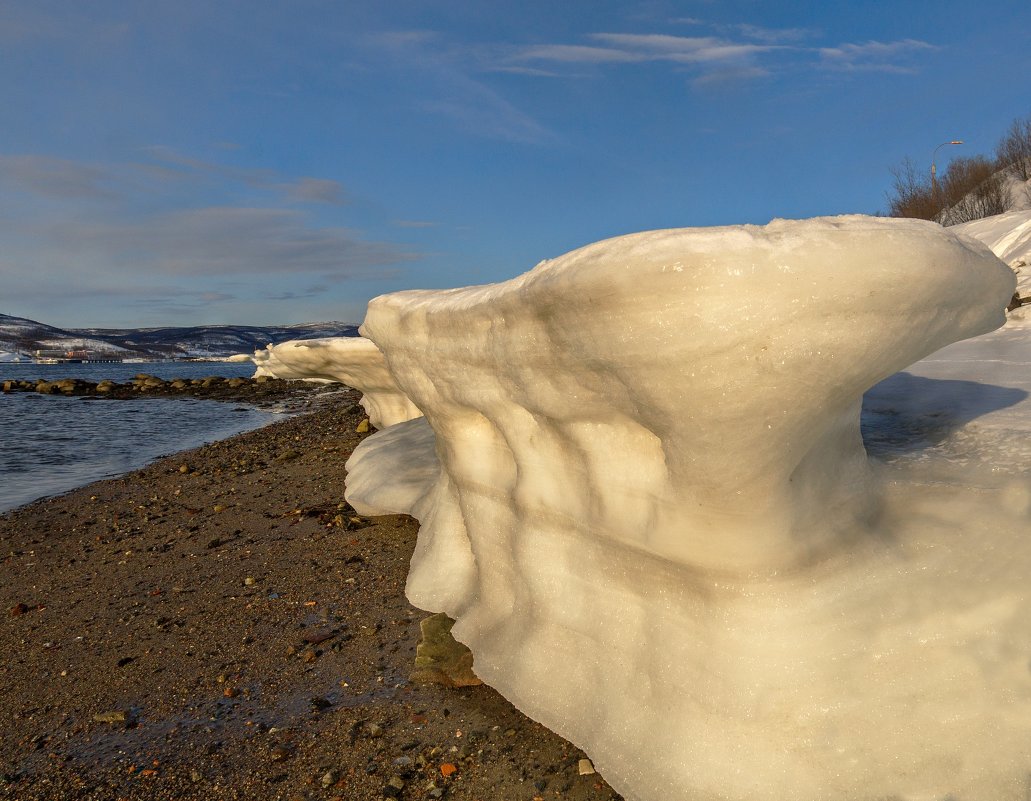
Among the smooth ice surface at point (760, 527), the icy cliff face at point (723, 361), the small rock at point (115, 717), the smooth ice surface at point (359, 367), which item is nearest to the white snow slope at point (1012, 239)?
the smooth ice surface at point (359, 367)

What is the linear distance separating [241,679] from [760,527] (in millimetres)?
2661

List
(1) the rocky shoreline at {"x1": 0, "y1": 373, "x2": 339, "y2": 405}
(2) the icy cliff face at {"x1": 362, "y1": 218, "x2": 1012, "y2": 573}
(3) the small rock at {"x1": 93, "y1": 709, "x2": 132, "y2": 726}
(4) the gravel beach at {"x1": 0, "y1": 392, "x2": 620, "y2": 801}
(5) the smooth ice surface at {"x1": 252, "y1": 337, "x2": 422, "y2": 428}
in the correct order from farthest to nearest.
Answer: (1) the rocky shoreline at {"x1": 0, "y1": 373, "x2": 339, "y2": 405} → (5) the smooth ice surface at {"x1": 252, "y1": 337, "x2": 422, "y2": 428} → (3) the small rock at {"x1": 93, "y1": 709, "x2": 132, "y2": 726} → (4) the gravel beach at {"x1": 0, "y1": 392, "x2": 620, "y2": 801} → (2) the icy cliff face at {"x1": 362, "y1": 218, "x2": 1012, "y2": 573}

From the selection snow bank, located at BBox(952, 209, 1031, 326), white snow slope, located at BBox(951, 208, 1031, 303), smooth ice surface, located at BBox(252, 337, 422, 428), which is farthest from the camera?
white snow slope, located at BBox(951, 208, 1031, 303)

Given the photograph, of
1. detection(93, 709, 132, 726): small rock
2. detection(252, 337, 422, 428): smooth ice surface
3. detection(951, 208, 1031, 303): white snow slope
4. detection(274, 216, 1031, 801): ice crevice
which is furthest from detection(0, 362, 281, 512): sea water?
detection(951, 208, 1031, 303): white snow slope

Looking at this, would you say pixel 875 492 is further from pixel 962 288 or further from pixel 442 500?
pixel 442 500

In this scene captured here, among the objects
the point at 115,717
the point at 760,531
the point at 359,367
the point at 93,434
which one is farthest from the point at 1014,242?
the point at 93,434

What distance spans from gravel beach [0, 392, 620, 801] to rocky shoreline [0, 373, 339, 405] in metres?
20.3

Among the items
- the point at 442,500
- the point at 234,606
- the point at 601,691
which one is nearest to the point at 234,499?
the point at 234,606

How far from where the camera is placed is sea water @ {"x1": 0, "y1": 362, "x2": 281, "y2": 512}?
9.91 m

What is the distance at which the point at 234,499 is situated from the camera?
7.03 metres

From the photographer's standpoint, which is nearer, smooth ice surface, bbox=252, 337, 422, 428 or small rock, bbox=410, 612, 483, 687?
small rock, bbox=410, 612, 483, 687

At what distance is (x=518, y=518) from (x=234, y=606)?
7.23 feet

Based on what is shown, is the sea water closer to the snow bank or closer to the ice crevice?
the ice crevice

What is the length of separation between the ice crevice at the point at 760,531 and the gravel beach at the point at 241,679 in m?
0.38
